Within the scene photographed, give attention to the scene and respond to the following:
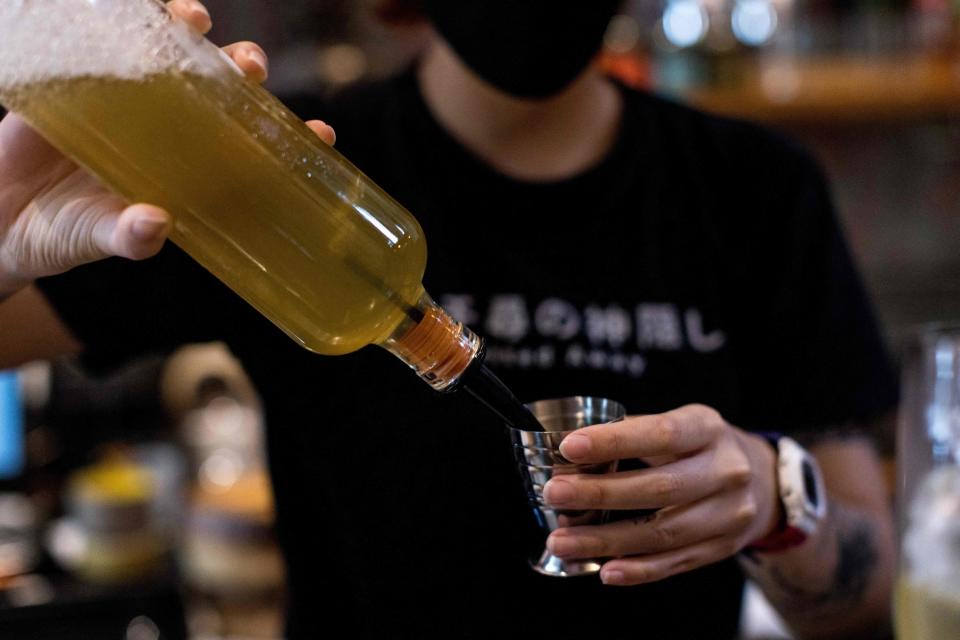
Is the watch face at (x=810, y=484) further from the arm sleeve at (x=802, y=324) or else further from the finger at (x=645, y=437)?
the arm sleeve at (x=802, y=324)

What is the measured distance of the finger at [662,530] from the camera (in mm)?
769

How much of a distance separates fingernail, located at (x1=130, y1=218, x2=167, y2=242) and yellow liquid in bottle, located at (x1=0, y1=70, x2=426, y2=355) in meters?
0.07

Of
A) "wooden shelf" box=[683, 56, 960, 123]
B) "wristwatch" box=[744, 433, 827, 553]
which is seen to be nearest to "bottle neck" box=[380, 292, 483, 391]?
"wristwatch" box=[744, 433, 827, 553]

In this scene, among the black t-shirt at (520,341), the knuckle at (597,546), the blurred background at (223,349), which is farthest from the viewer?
the blurred background at (223,349)

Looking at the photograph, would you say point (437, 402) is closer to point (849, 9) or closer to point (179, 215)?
point (179, 215)

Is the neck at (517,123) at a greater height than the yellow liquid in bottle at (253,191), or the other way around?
the yellow liquid in bottle at (253,191)

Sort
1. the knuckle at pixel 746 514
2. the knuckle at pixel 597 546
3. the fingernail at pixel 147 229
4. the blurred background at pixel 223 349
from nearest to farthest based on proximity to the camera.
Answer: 1. the fingernail at pixel 147 229
2. the knuckle at pixel 597 546
3. the knuckle at pixel 746 514
4. the blurred background at pixel 223 349

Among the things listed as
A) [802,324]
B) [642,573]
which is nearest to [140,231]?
[642,573]

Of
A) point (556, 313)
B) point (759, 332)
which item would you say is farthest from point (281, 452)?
point (759, 332)

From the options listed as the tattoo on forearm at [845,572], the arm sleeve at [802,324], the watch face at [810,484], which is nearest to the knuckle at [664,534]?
the watch face at [810,484]

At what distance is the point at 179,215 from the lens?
2.44 feet

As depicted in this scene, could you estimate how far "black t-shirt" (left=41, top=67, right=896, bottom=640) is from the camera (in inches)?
43.9

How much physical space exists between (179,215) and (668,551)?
17.2 inches

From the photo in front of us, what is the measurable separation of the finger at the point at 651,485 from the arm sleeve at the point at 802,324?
0.45m
